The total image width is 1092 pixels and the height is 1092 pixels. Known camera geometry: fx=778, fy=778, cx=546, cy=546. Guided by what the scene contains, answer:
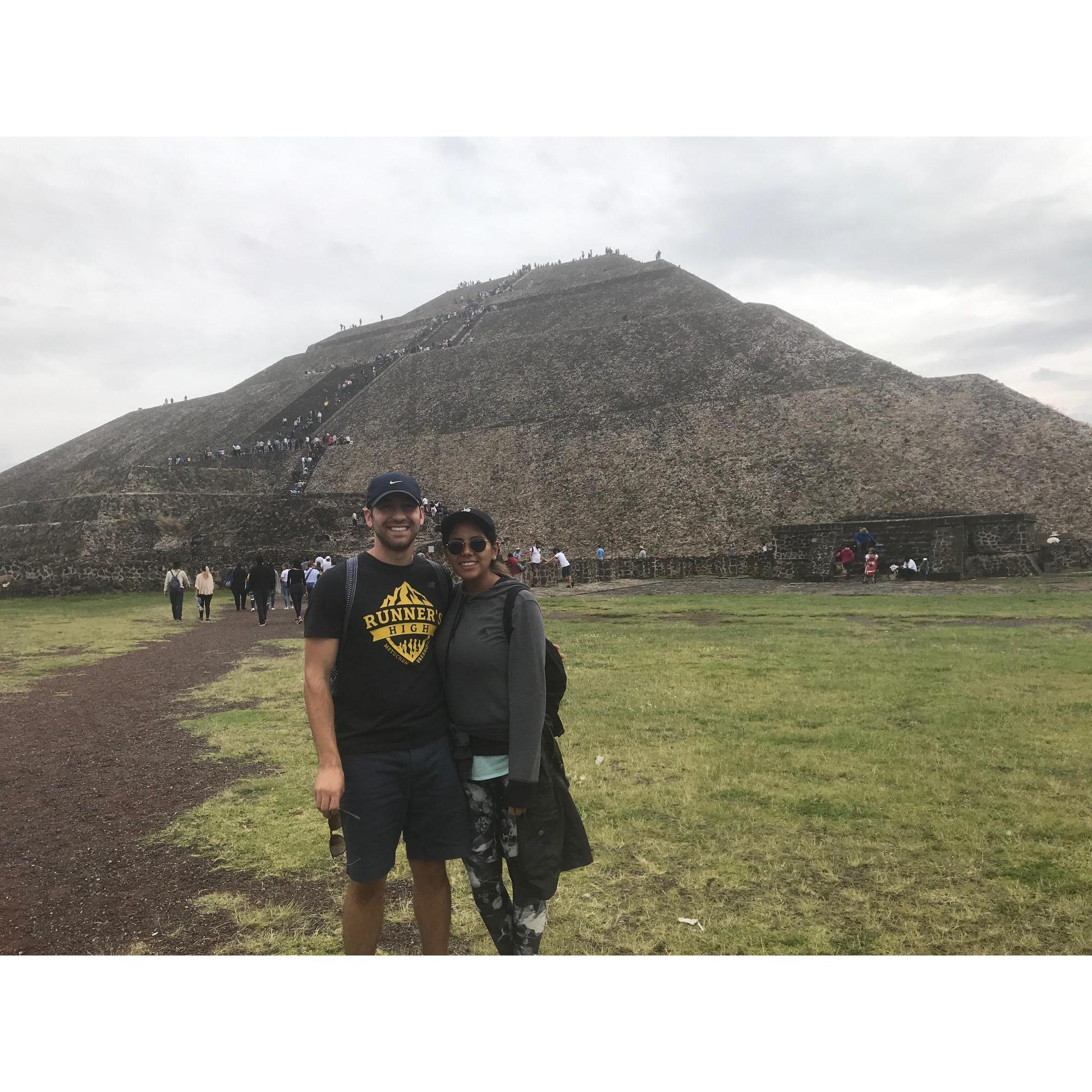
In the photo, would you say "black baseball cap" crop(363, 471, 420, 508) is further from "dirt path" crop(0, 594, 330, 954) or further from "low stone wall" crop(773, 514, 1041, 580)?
"low stone wall" crop(773, 514, 1041, 580)

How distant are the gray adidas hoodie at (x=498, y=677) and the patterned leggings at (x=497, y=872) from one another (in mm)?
159

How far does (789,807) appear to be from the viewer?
16.9 ft

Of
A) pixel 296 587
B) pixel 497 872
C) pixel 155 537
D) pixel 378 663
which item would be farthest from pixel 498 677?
pixel 155 537

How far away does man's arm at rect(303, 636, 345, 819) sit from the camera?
288 centimetres

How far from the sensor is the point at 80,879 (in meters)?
4.40

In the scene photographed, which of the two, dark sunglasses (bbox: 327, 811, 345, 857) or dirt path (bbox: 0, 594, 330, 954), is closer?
dark sunglasses (bbox: 327, 811, 345, 857)

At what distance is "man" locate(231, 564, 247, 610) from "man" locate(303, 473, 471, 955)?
2047 cm

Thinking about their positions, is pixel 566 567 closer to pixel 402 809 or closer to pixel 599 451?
pixel 599 451

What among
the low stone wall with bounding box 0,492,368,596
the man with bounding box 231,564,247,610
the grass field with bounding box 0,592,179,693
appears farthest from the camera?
the low stone wall with bounding box 0,492,368,596

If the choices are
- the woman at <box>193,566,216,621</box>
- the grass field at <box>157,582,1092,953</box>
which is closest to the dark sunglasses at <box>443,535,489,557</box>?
the grass field at <box>157,582,1092,953</box>

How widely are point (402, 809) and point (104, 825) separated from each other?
11.4 feet

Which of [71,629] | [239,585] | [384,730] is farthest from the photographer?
[239,585]

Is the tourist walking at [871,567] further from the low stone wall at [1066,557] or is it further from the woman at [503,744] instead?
the woman at [503,744]
